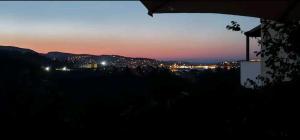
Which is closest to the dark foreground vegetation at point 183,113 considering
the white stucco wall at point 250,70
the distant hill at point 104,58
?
the white stucco wall at point 250,70

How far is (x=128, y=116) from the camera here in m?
5.79

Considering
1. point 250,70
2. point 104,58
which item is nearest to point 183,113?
point 250,70

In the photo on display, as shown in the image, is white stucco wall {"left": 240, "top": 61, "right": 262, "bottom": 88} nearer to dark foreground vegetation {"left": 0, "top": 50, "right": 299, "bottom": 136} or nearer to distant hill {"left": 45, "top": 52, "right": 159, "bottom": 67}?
dark foreground vegetation {"left": 0, "top": 50, "right": 299, "bottom": 136}

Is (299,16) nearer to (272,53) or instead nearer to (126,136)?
(272,53)

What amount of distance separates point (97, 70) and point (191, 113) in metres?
58.9

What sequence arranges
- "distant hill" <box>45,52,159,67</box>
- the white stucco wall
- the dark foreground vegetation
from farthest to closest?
"distant hill" <box>45,52,159,67</box> → the white stucco wall → the dark foreground vegetation

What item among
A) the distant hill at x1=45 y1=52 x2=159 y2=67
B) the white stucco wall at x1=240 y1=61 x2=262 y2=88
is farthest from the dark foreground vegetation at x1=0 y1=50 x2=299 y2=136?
the distant hill at x1=45 y1=52 x2=159 y2=67

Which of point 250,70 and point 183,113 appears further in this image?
point 250,70

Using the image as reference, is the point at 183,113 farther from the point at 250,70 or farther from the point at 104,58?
the point at 104,58

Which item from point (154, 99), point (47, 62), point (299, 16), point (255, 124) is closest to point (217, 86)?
point (154, 99)

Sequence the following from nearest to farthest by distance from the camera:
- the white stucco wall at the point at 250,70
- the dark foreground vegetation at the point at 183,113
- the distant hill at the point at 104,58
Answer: the dark foreground vegetation at the point at 183,113 < the white stucco wall at the point at 250,70 < the distant hill at the point at 104,58

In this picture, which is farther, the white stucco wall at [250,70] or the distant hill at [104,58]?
the distant hill at [104,58]

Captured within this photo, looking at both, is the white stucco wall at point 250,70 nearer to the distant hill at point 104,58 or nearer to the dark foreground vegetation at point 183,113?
the dark foreground vegetation at point 183,113

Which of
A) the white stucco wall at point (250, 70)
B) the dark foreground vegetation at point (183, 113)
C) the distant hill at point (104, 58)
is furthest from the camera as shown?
the distant hill at point (104, 58)
